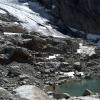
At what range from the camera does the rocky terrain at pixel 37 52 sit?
3856 centimetres

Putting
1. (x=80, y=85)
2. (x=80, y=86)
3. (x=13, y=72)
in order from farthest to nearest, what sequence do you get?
(x=80, y=85) < (x=80, y=86) < (x=13, y=72)

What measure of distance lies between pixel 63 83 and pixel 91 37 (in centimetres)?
3133

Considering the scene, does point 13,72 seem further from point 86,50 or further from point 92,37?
point 92,37

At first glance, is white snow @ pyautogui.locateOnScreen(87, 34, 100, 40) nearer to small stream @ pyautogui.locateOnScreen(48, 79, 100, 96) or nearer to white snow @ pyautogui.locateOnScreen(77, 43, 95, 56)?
white snow @ pyautogui.locateOnScreen(77, 43, 95, 56)

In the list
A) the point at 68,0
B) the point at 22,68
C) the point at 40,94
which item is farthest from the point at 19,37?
the point at 40,94

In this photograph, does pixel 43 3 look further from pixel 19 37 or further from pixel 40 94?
pixel 40 94

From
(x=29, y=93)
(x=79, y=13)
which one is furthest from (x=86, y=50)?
(x=29, y=93)

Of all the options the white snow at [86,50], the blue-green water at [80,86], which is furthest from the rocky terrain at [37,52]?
the blue-green water at [80,86]

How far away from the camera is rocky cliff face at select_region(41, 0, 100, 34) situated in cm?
7425

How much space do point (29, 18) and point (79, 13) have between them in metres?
13.5

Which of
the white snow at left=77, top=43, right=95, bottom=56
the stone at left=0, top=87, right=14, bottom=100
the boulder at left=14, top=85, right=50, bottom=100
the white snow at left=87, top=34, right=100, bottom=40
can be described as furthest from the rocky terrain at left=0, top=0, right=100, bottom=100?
the stone at left=0, top=87, right=14, bottom=100

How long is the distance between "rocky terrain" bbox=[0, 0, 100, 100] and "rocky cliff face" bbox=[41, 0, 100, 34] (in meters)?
3.08

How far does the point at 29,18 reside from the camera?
218ft

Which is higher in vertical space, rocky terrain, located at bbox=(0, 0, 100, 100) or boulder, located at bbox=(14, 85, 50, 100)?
boulder, located at bbox=(14, 85, 50, 100)
